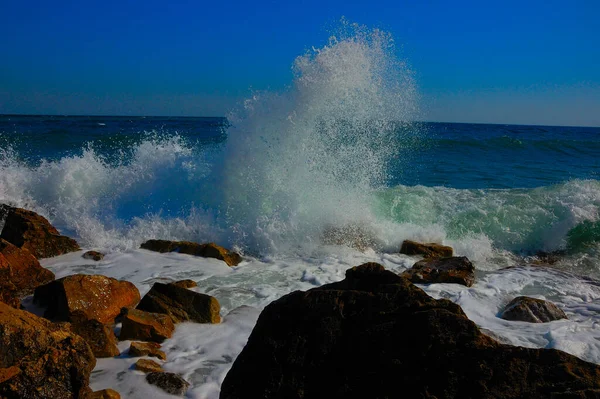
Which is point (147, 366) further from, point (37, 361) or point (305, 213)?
point (305, 213)

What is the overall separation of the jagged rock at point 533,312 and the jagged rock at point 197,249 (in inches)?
137

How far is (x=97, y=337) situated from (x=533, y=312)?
408cm

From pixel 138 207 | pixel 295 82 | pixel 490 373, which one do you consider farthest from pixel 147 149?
pixel 490 373

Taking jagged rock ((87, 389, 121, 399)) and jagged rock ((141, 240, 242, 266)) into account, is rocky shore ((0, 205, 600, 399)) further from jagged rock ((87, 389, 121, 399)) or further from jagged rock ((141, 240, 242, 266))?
jagged rock ((141, 240, 242, 266))

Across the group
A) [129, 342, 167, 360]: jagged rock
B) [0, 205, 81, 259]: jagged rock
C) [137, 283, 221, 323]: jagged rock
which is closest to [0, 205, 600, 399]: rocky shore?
[129, 342, 167, 360]: jagged rock

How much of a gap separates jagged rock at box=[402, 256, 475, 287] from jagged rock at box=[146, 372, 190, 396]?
11.3ft

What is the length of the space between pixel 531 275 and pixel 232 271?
160 inches

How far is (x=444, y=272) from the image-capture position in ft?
20.4

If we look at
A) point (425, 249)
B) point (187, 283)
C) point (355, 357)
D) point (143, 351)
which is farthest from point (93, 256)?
point (355, 357)

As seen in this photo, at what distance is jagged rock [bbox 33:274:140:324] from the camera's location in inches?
167

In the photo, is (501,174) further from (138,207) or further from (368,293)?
(368,293)

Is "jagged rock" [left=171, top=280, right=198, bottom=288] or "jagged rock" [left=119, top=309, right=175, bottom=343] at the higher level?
"jagged rock" [left=119, top=309, right=175, bottom=343]

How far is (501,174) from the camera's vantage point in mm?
16406

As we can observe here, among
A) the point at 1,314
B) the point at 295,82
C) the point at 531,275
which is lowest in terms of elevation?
the point at 531,275
